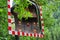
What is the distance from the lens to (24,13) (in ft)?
14.3

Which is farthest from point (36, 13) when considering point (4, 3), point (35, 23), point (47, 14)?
point (47, 14)

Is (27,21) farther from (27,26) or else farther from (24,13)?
(24,13)

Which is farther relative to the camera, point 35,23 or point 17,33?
point 35,23

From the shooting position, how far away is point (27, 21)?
5.41 metres

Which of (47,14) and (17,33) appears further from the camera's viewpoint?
(47,14)

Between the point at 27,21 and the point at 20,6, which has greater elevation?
the point at 20,6

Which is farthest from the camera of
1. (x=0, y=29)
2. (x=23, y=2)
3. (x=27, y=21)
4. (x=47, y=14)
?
(x=47, y=14)

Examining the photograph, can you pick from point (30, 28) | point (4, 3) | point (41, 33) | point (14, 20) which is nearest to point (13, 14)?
point (14, 20)

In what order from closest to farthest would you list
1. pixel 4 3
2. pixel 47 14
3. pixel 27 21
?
1. pixel 27 21
2. pixel 4 3
3. pixel 47 14

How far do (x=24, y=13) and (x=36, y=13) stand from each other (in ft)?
4.17

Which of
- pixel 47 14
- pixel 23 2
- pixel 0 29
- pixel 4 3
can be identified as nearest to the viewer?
pixel 23 2

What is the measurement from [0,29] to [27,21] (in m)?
1.85

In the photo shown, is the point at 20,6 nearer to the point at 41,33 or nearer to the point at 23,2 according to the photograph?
the point at 23,2

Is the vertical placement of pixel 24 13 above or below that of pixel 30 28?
above
